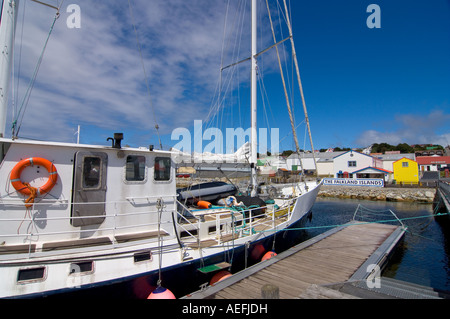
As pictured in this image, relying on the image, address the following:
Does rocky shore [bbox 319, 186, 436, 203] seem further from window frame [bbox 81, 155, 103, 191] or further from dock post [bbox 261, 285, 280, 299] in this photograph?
window frame [bbox 81, 155, 103, 191]

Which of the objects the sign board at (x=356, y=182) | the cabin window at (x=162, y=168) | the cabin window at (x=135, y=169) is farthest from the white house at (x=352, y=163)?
A: the cabin window at (x=135, y=169)

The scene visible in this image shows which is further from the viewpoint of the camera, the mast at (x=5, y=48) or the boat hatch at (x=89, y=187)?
the boat hatch at (x=89, y=187)

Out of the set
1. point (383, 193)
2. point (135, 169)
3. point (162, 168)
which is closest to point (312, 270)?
point (162, 168)

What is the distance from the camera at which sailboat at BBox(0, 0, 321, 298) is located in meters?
4.76

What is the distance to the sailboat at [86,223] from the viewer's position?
4762 millimetres

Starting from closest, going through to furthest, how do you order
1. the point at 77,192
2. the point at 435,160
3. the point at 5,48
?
1. the point at 5,48
2. the point at 77,192
3. the point at 435,160

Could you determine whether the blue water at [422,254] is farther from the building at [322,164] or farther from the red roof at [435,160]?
the red roof at [435,160]

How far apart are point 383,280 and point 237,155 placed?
760 cm

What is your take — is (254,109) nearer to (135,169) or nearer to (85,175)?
(135,169)

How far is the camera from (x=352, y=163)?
46125 millimetres

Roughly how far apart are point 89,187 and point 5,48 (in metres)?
3.63

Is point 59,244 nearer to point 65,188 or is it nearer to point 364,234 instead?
point 65,188

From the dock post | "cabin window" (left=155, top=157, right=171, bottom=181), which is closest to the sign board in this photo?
"cabin window" (left=155, top=157, right=171, bottom=181)

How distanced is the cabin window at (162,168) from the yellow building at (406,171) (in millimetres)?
42587
